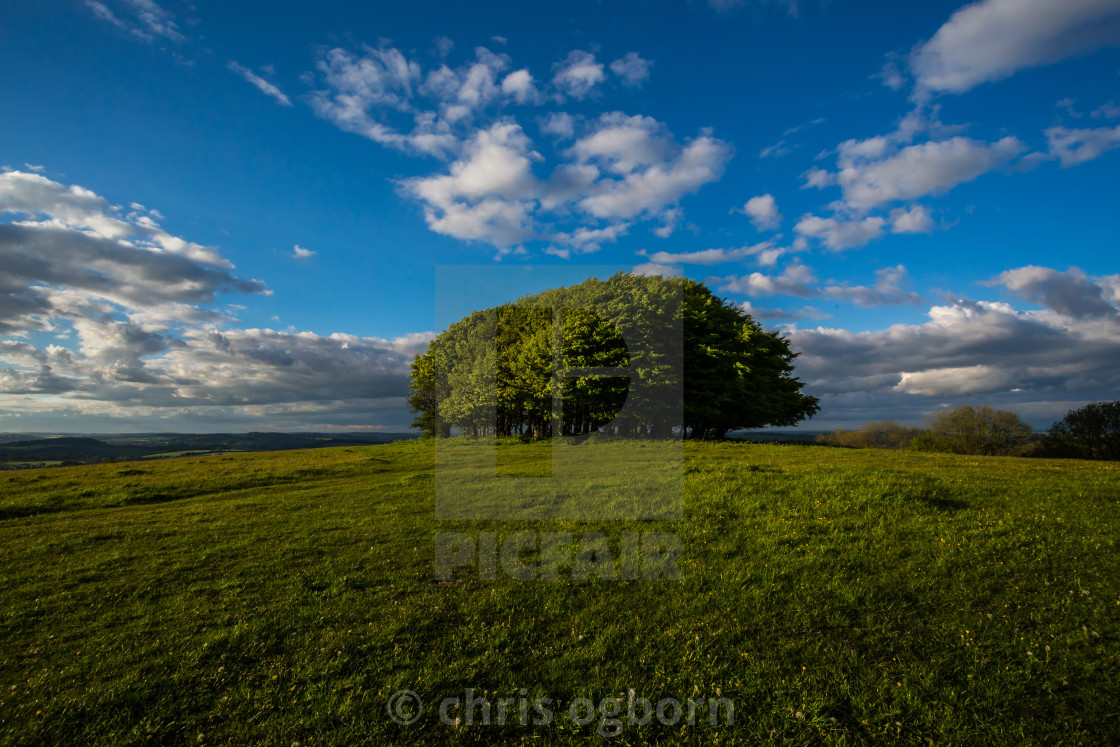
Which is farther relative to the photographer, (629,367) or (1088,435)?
(1088,435)

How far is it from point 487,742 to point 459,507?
40.1 feet

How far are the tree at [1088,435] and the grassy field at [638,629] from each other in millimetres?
64355

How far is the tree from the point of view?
56375 mm

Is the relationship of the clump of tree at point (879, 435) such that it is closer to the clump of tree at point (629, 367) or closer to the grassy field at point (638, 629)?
the clump of tree at point (629, 367)

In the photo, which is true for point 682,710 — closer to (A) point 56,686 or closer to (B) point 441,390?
(A) point 56,686

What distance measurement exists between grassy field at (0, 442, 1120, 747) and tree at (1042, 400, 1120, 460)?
64.4 m

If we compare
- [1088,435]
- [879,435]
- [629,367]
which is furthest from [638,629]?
[879,435]

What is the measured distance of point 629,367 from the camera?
42812 mm

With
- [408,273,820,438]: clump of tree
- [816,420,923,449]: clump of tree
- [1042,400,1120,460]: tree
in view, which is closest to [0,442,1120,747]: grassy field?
[408,273,820,438]: clump of tree

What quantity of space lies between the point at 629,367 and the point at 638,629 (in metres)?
35.1

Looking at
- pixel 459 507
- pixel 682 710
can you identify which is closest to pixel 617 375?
pixel 459 507

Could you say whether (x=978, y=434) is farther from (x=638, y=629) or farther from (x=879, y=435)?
(x=638, y=629)

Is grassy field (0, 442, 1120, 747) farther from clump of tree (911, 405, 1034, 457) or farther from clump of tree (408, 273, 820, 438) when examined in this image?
clump of tree (911, 405, 1034, 457)

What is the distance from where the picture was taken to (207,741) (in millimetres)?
6039
